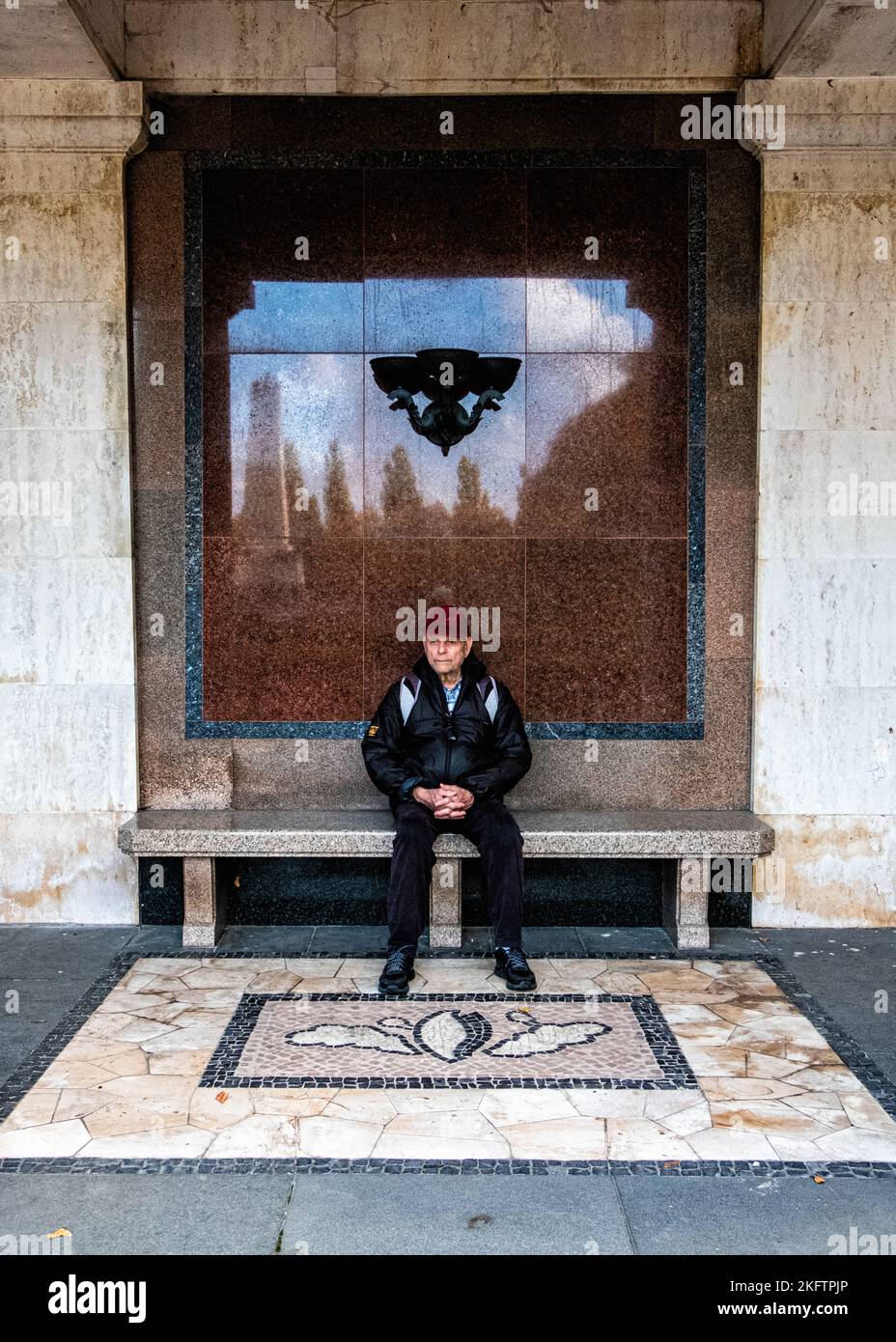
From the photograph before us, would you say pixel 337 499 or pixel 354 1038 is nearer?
pixel 354 1038

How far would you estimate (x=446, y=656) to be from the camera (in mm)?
5523

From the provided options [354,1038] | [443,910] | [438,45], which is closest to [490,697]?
[443,910]

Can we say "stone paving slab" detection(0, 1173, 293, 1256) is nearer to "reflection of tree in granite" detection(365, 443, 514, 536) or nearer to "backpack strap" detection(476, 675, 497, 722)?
"backpack strap" detection(476, 675, 497, 722)

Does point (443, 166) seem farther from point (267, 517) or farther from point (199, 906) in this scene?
point (199, 906)

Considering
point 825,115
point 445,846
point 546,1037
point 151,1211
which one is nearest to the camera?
point 151,1211

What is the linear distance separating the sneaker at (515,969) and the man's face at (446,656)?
129 centimetres

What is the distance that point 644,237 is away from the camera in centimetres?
591

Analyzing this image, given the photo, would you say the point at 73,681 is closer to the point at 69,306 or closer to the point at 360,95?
the point at 69,306

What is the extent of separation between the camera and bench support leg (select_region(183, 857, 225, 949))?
5645 mm

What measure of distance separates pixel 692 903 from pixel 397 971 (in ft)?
4.99

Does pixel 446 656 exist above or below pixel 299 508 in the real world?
below

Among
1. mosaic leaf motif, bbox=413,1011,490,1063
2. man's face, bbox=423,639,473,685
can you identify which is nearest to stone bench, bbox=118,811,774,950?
man's face, bbox=423,639,473,685

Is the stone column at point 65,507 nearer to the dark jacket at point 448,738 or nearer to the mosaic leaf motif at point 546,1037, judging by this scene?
the dark jacket at point 448,738

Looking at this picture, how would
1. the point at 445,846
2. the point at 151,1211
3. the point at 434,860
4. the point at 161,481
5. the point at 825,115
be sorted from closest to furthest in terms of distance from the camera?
1. the point at 151,1211
2. the point at 434,860
3. the point at 445,846
4. the point at 825,115
5. the point at 161,481
